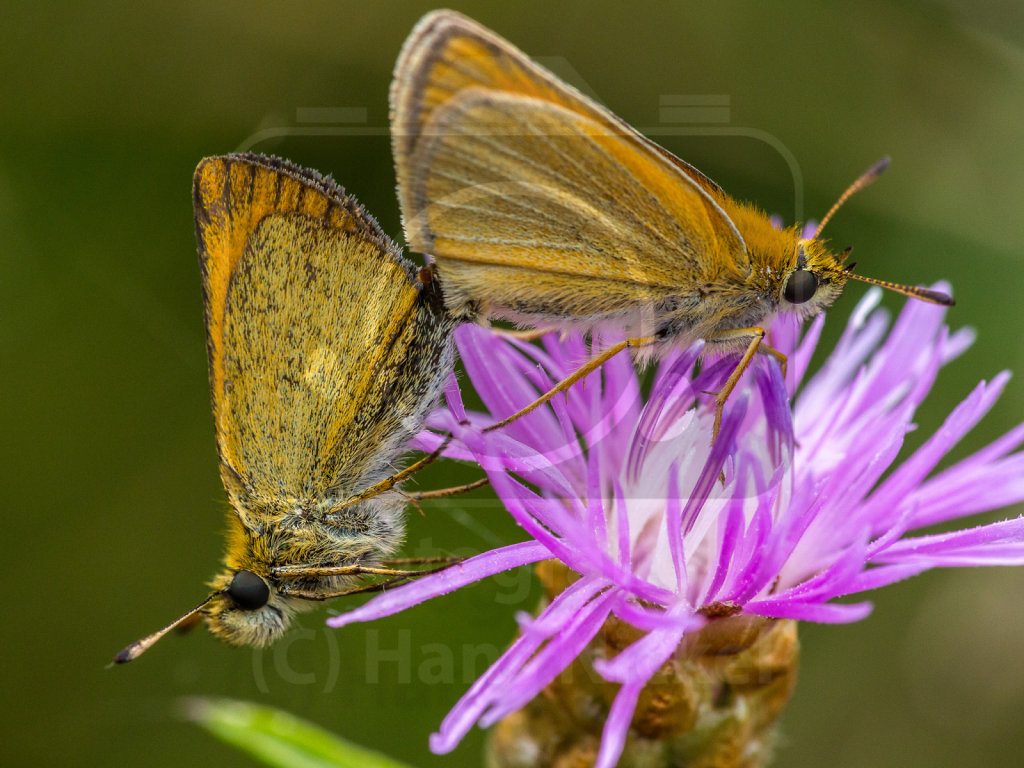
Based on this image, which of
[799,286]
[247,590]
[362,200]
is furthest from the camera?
[362,200]

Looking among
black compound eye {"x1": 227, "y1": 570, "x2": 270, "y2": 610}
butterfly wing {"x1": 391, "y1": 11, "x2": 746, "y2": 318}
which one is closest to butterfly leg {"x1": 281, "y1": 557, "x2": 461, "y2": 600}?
black compound eye {"x1": 227, "y1": 570, "x2": 270, "y2": 610}

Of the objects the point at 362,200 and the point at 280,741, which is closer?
the point at 280,741

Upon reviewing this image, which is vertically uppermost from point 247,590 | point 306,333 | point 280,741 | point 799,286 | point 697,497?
point 799,286

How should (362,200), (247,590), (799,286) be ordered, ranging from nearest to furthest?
(247,590)
(799,286)
(362,200)

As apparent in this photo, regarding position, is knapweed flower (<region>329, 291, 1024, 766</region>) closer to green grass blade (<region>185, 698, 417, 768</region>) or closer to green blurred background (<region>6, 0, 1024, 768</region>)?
green grass blade (<region>185, 698, 417, 768</region>)

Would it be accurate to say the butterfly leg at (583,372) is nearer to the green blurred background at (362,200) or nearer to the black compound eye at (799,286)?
the black compound eye at (799,286)

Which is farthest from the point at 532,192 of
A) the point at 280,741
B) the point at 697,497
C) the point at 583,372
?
the point at 280,741

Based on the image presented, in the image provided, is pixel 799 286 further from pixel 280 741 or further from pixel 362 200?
pixel 362 200
